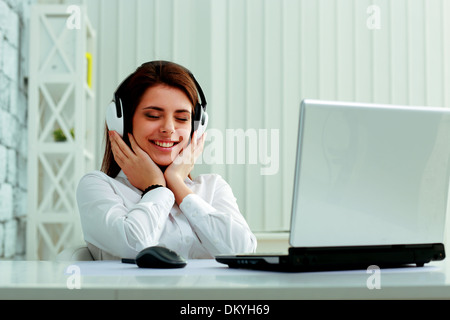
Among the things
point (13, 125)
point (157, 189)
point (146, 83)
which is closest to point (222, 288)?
point (157, 189)

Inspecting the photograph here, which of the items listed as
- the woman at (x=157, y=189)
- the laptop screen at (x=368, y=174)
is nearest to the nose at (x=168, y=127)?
the woman at (x=157, y=189)

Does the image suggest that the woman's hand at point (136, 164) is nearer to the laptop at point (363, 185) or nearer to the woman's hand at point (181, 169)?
the woman's hand at point (181, 169)

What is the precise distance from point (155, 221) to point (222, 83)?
1680mm

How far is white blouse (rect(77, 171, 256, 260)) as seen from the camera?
A: 53.3 inches

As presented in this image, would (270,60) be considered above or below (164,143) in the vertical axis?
above

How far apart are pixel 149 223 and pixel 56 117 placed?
1.44 metres

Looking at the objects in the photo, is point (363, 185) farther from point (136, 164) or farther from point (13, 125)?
point (13, 125)

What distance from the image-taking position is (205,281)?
699mm

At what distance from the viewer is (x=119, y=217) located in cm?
136

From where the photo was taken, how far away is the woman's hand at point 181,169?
157cm

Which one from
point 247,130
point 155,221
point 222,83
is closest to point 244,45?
point 222,83

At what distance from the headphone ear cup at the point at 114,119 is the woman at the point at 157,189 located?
0.06 feet

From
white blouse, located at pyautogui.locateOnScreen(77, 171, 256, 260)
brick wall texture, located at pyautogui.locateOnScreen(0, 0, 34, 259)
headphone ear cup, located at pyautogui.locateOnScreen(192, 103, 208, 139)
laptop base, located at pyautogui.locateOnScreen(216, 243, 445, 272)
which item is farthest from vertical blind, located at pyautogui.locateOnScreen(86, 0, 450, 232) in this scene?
laptop base, located at pyautogui.locateOnScreen(216, 243, 445, 272)

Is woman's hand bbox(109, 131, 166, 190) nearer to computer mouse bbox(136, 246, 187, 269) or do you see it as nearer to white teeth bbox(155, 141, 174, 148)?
white teeth bbox(155, 141, 174, 148)
